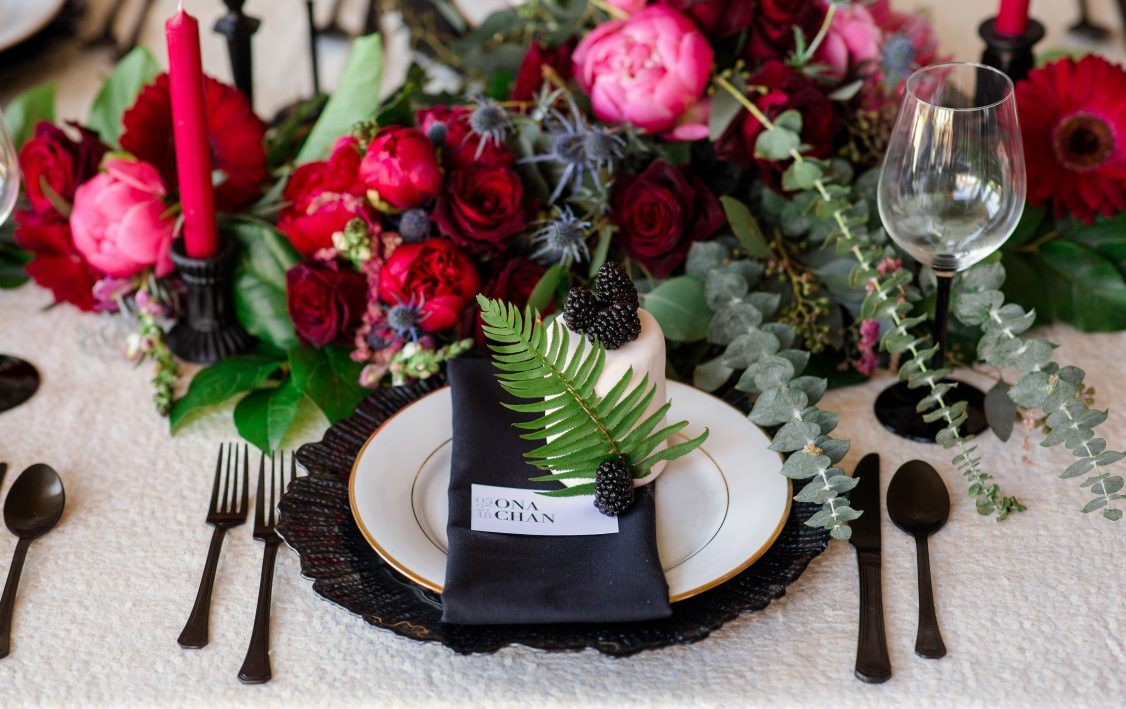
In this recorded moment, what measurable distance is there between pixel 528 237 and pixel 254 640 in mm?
427

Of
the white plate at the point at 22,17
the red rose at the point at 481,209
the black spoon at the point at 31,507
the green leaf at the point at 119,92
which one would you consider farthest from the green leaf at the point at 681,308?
the white plate at the point at 22,17

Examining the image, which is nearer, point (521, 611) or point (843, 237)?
point (521, 611)

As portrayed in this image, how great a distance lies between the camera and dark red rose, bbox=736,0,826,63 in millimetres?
1005

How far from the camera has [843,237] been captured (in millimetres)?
890

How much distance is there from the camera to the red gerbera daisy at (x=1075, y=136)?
0.99m

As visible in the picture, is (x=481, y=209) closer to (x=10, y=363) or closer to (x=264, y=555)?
(x=264, y=555)

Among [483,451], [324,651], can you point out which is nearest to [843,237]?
[483,451]

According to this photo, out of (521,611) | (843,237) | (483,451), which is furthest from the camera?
(843,237)

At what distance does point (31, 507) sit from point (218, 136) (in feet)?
1.25

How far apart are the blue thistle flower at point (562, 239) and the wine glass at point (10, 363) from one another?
16.3 inches

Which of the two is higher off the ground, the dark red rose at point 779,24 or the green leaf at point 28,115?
the dark red rose at point 779,24

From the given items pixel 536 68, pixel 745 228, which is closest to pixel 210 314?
pixel 536 68

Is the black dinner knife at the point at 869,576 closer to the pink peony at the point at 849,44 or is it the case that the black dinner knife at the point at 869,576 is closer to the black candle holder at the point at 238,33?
the pink peony at the point at 849,44

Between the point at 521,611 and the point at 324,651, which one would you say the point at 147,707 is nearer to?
the point at 324,651
